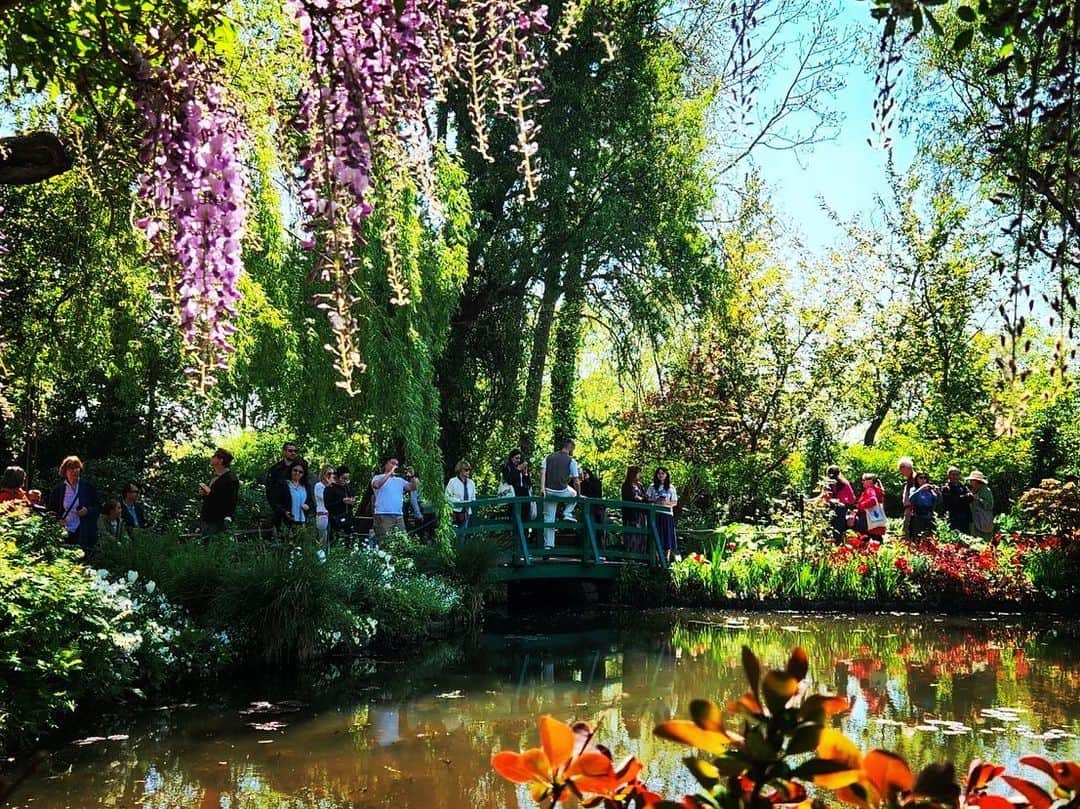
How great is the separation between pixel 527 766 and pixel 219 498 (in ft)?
27.5

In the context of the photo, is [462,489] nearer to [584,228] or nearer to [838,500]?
[584,228]

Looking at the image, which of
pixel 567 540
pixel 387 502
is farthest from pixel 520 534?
pixel 387 502

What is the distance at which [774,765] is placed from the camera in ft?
3.08

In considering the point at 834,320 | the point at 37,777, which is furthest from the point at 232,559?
the point at 834,320

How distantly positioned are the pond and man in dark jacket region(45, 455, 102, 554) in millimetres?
1996

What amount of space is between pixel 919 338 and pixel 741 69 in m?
15.4

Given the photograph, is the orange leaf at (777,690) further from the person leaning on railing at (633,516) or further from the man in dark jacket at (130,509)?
the person leaning on railing at (633,516)

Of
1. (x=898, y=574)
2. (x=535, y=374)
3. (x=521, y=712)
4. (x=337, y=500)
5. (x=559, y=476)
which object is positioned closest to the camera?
(x=521, y=712)

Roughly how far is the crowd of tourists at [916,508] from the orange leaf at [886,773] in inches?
447

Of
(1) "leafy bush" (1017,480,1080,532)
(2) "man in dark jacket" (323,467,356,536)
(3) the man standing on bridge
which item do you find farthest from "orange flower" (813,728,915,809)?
(1) "leafy bush" (1017,480,1080,532)

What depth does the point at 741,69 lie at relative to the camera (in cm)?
231

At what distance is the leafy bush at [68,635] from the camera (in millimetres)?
5340

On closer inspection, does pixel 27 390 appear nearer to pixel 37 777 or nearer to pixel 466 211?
pixel 466 211

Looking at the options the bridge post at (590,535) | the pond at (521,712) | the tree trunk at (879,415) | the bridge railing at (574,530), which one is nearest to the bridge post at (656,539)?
the bridge railing at (574,530)
